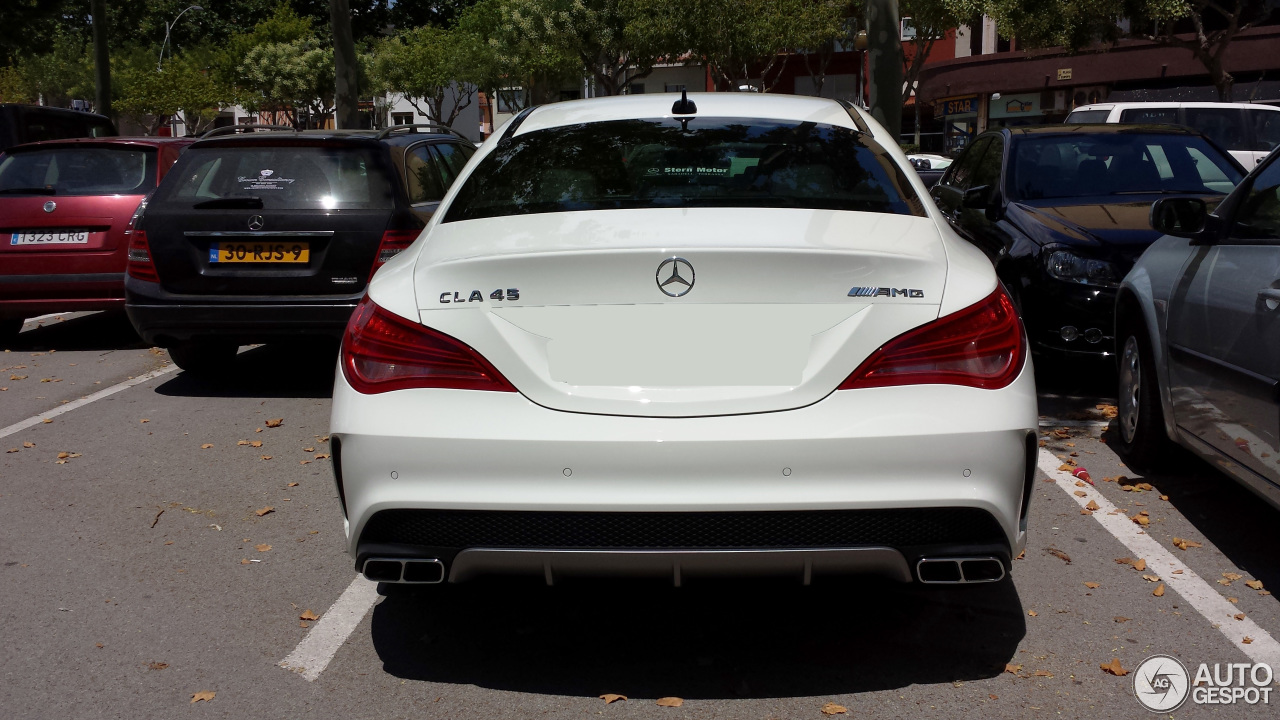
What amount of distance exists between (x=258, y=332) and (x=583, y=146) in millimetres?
3844

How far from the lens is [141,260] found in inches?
297

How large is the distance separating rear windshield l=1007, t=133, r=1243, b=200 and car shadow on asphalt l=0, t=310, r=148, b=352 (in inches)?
269

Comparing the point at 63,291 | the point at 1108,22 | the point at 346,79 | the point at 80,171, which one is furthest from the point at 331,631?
the point at 1108,22

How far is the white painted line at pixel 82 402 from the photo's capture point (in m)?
7.08

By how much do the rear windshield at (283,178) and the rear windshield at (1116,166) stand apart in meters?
4.13

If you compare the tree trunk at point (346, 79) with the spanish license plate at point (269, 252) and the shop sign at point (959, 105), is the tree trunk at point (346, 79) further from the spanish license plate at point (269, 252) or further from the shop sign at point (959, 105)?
the shop sign at point (959, 105)

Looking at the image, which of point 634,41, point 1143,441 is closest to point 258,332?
point 1143,441

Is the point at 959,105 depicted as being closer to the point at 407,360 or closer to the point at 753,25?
the point at 753,25

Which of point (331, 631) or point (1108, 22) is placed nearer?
point (331, 631)

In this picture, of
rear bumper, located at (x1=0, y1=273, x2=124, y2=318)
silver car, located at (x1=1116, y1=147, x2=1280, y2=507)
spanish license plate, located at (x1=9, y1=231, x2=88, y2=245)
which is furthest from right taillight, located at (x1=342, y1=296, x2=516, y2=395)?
spanish license plate, located at (x1=9, y1=231, x2=88, y2=245)

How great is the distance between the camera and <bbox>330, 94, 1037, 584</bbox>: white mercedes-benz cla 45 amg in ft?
9.95

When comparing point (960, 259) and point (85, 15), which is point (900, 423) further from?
point (85, 15)

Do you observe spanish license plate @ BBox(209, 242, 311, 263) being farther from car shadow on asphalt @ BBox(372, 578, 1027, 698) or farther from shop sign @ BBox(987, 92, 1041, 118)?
shop sign @ BBox(987, 92, 1041, 118)

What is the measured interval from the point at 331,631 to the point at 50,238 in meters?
6.66
